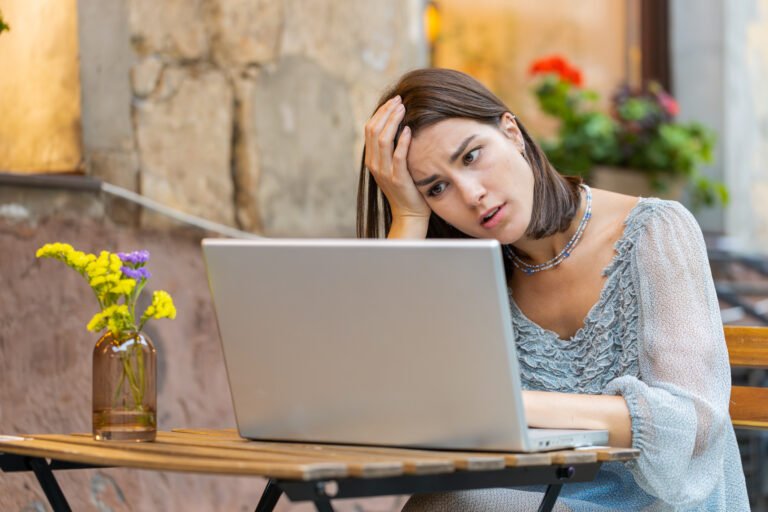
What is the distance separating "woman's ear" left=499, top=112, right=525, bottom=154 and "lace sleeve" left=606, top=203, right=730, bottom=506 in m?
0.28

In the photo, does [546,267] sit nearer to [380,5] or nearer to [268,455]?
[268,455]

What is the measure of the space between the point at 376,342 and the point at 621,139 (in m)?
3.77

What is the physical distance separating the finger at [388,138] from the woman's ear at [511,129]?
172 mm

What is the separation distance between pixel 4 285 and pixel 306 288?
120 centimetres

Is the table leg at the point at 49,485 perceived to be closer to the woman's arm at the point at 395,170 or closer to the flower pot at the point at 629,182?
the woman's arm at the point at 395,170

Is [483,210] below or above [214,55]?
below

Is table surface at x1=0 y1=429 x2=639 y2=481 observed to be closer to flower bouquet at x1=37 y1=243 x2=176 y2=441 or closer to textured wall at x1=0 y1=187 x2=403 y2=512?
flower bouquet at x1=37 y1=243 x2=176 y2=441

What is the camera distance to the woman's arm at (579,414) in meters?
1.66

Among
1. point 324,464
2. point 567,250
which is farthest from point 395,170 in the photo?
point 324,464

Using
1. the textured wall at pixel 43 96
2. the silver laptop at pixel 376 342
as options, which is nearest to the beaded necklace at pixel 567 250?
the silver laptop at pixel 376 342

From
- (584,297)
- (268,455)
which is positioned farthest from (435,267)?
(584,297)

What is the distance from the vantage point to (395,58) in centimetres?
346

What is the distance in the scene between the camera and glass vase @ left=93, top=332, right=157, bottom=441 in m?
1.81

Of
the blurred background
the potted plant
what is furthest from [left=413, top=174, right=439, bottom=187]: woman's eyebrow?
the potted plant
